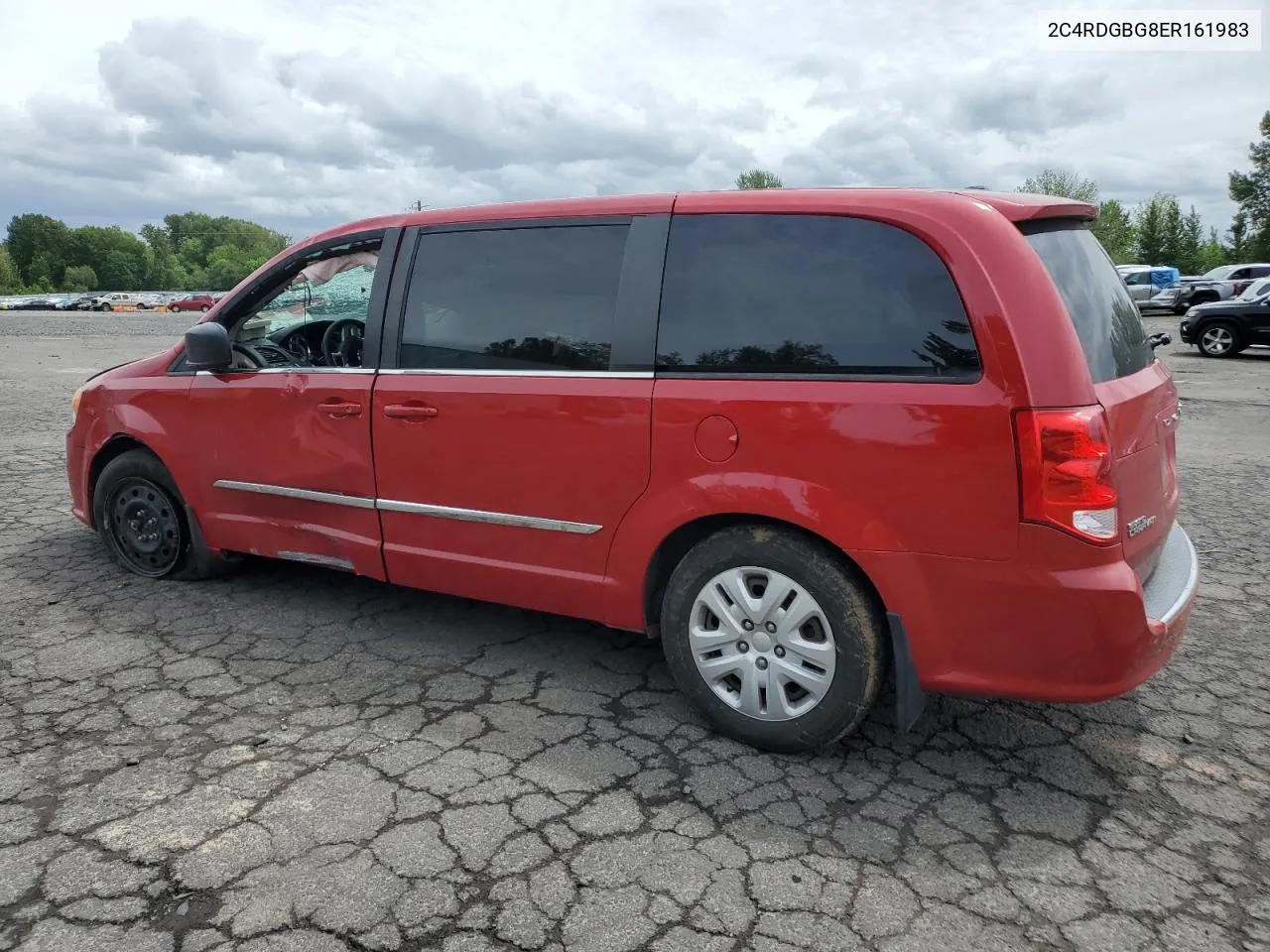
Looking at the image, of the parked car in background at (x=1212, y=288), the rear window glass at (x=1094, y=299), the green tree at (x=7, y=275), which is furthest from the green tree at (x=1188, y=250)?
the green tree at (x=7, y=275)

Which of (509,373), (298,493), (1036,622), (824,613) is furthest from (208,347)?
(1036,622)

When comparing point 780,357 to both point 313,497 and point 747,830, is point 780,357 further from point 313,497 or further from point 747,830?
point 313,497

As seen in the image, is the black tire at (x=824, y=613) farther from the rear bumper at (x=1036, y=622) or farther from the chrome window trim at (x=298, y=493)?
the chrome window trim at (x=298, y=493)

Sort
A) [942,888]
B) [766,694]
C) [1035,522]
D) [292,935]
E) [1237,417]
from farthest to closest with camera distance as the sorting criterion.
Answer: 1. [1237,417]
2. [766,694]
3. [1035,522]
4. [942,888]
5. [292,935]

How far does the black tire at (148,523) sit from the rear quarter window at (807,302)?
2805mm

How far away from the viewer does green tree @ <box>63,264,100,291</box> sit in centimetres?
11444

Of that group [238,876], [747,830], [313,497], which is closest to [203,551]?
[313,497]

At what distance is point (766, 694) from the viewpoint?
321 cm

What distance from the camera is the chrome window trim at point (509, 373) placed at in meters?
3.38

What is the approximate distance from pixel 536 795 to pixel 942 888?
1162 millimetres

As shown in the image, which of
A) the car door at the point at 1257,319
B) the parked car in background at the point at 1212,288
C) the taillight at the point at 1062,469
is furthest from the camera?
the parked car in background at the point at 1212,288

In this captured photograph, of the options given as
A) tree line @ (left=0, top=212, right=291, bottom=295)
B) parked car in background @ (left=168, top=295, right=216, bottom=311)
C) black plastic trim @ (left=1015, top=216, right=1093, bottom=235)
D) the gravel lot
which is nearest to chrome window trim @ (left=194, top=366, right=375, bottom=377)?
the gravel lot

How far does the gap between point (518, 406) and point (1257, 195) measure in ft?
238

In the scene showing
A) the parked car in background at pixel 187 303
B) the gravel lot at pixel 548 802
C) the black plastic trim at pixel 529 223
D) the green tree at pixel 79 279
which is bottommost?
the gravel lot at pixel 548 802
